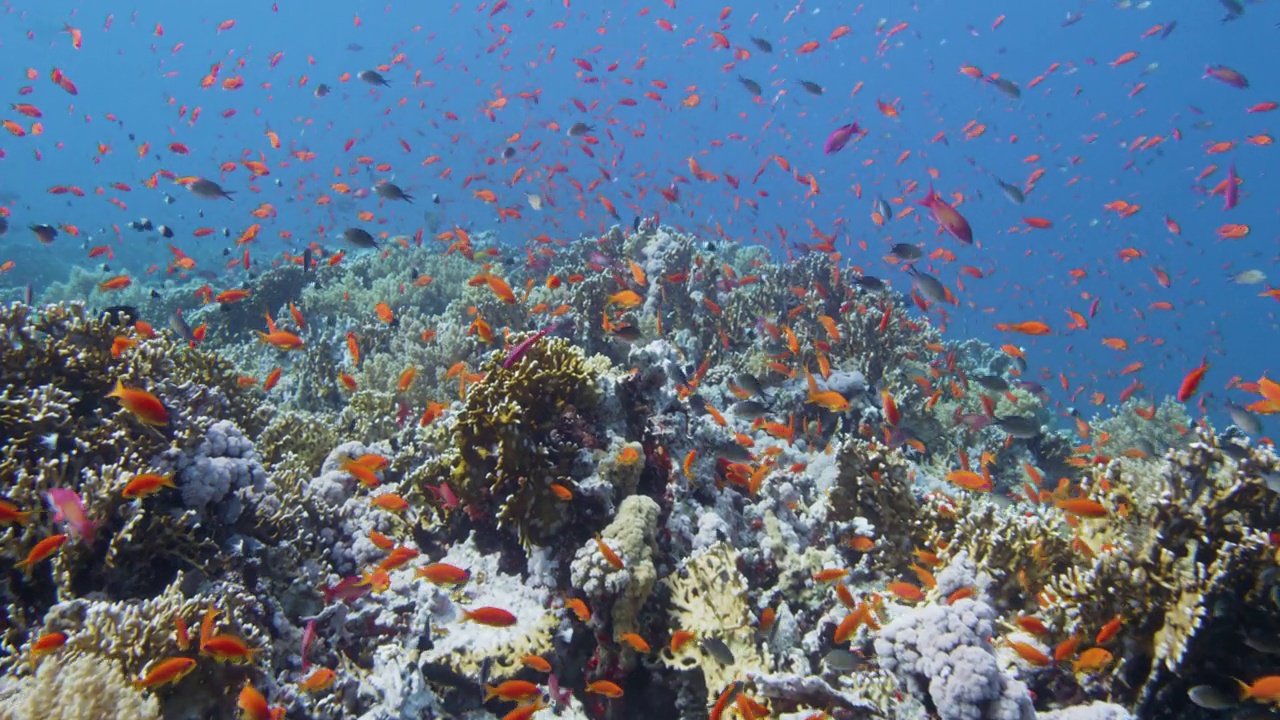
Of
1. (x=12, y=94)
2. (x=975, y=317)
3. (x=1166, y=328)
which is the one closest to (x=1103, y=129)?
(x=1166, y=328)

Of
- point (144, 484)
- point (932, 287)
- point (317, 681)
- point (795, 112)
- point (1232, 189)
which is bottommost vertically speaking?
point (317, 681)

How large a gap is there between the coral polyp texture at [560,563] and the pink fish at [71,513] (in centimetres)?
2

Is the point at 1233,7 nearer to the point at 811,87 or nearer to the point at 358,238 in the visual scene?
the point at 811,87

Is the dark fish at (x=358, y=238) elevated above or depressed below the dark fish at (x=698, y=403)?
below

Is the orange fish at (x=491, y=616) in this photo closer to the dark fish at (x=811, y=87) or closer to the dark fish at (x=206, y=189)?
the dark fish at (x=206, y=189)

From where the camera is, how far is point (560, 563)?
443 cm

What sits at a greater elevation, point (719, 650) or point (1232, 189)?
point (1232, 189)

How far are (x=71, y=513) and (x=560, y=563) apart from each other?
290cm

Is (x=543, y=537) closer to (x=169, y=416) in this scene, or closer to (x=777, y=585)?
(x=777, y=585)

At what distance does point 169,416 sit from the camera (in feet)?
14.3

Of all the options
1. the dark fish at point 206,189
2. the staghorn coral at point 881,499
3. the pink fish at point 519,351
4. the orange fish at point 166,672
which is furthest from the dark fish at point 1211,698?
the dark fish at point 206,189

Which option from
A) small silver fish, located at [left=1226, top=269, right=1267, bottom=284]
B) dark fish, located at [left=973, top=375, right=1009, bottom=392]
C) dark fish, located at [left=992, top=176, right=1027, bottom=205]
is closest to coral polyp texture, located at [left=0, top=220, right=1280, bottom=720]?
dark fish, located at [left=973, top=375, right=1009, bottom=392]

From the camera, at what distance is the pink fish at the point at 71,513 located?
3188 mm

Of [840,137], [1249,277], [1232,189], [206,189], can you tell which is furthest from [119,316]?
[1249,277]
